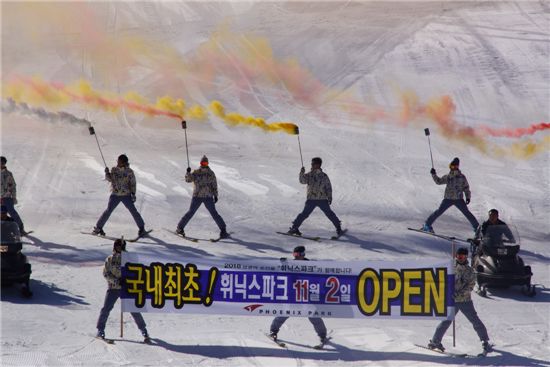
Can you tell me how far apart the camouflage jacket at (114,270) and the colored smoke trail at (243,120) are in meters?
12.5

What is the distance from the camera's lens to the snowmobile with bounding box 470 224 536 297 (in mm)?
15125

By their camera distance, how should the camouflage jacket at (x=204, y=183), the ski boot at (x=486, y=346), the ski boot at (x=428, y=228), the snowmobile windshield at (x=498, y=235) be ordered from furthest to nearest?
1. the ski boot at (x=428, y=228)
2. the camouflage jacket at (x=204, y=183)
3. the snowmobile windshield at (x=498, y=235)
4. the ski boot at (x=486, y=346)

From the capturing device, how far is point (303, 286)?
1254 centimetres

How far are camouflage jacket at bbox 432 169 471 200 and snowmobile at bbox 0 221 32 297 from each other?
8.52m

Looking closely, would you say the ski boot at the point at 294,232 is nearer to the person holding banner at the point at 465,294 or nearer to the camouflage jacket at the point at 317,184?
Result: the camouflage jacket at the point at 317,184

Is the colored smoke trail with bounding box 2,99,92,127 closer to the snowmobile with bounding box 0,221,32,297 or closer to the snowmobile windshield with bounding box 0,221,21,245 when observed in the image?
the snowmobile windshield with bounding box 0,221,21,245

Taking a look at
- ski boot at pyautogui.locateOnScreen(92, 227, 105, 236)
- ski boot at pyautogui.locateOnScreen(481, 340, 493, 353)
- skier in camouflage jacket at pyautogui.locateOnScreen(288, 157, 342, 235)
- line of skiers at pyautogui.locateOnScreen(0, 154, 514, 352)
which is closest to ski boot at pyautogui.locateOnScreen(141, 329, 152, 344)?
ski boot at pyautogui.locateOnScreen(481, 340, 493, 353)

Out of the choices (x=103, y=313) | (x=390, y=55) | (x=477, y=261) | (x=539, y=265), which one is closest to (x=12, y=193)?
(x=103, y=313)

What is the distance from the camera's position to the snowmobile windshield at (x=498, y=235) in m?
15.3

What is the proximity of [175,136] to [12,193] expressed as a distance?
9634mm

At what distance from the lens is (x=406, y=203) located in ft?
70.7

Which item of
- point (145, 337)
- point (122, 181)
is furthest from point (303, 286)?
point (122, 181)

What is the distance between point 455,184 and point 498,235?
10.4 feet

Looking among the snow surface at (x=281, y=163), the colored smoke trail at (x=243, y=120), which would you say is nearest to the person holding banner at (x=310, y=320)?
the snow surface at (x=281, y=163)
